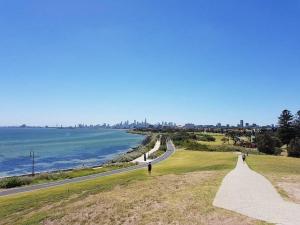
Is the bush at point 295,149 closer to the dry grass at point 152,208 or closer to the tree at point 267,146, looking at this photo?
the tree at point 267,146

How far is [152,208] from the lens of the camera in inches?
789

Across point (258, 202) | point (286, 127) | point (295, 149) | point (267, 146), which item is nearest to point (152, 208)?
point (258, 202)

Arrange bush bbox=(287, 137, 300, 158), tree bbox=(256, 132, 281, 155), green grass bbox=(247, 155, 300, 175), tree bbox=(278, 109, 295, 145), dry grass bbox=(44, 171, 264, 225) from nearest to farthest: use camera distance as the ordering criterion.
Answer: dry grass bbox=(44, 171, 264, 225) → green grass bbox=(247, 155, 300, 175) → bush bbox=(287, 137, 300, 158) → tree bbox=(256, 132, 281, 155) → tree bbox=(278, 109, 295, 145)

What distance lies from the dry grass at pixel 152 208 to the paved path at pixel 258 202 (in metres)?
0.75

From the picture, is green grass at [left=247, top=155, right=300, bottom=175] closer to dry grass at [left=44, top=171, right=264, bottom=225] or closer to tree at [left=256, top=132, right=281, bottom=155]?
dry grass at [left=44, top=171, right=264, bottom=225]

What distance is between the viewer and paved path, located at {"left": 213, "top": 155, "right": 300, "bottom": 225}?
16.9 meters

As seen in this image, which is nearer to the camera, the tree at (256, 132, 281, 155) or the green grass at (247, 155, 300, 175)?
the green grass at (247, 155, 300, 175)

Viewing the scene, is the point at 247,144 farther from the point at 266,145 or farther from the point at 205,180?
the point at 205,180

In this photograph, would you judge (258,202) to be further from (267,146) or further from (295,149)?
(267,146)

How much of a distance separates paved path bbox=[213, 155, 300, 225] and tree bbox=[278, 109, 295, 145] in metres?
87.2

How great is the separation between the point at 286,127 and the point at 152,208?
324ft

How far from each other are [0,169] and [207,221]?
7978 cm

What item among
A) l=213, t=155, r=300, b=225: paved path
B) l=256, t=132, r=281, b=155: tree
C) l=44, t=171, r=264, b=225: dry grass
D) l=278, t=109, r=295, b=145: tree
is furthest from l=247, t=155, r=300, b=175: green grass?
l=278, t=109, r=295, b=145: tree

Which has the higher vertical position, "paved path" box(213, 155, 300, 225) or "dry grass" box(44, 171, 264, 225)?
"paved path" box(213, 155, 300, 225)
